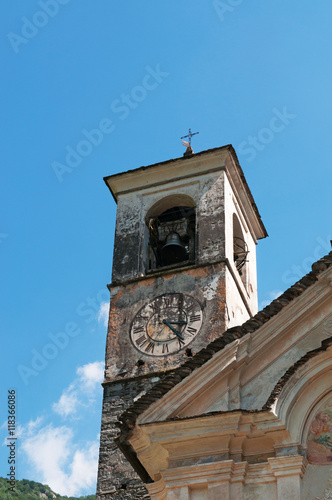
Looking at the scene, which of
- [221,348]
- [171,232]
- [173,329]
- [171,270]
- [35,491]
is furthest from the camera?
[35,491]

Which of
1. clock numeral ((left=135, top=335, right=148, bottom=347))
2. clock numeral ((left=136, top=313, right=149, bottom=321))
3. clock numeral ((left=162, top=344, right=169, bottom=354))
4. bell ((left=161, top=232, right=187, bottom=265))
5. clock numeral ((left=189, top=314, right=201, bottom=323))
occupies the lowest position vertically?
clock numeral ((left=162, top=344, right=169, bottom=354))

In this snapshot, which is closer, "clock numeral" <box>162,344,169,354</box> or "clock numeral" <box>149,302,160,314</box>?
"clock numeral" <box>162,344,169,354</box>

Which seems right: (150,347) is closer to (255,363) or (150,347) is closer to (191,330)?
(191,330)

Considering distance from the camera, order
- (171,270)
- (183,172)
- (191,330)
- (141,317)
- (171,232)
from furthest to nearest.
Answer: (183,172) → (171,232) → (171,270) → (141,317) → (191,330)

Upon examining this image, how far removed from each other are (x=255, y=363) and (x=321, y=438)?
3.72 feet

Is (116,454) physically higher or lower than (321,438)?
higher

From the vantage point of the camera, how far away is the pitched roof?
31.1ft

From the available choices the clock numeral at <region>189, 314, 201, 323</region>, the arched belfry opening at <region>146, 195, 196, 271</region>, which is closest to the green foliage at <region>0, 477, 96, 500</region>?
the arched belfry opening at <region>146, 195, 196, 271</region>

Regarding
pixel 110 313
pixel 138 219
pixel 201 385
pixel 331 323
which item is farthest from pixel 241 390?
pixel 138 219

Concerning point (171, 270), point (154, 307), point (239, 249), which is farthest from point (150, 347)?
point (239, 249)

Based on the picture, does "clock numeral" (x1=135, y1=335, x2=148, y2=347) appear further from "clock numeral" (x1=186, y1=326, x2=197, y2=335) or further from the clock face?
"clock numeral" (x1=186, y1=326, x2=197, y2=335)

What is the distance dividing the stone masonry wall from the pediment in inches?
245

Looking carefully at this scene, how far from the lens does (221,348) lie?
9.85m

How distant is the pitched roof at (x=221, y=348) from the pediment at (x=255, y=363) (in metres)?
0.05
